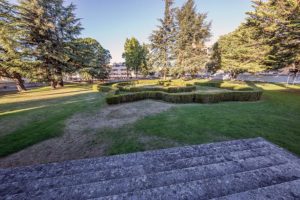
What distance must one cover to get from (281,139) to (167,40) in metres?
29.0

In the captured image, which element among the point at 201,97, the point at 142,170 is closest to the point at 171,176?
the point at 142,170

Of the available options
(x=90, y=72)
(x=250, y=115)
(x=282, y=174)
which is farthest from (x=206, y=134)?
(x=90, y=72)

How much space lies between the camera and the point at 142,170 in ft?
8.07

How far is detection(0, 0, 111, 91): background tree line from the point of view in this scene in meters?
16.8

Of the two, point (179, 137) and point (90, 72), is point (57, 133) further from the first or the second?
point (90, 72)

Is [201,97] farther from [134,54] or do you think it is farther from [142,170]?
[134,54]

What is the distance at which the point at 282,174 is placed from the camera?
6.93ft

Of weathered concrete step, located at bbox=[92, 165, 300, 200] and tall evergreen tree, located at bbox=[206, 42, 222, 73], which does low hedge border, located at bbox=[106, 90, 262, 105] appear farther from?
tall evergreen tree, located at bbox=[206, 42, 222, 73]

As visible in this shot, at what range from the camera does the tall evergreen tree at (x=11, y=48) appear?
16219 millimetres

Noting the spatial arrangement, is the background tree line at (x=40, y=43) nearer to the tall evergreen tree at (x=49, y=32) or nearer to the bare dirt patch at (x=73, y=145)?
the tall evergreen tree at (x=49, y=32)

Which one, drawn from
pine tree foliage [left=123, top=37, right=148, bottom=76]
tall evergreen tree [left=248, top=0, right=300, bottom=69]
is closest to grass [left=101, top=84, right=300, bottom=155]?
tall evergreen tree [left=248, top=0, right=300, bottom=69]

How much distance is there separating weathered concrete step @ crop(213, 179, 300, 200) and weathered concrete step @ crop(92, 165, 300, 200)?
159 mm

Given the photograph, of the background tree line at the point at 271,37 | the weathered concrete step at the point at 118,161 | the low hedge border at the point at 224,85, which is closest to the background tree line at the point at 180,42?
the low hedge border at the point at 224,85

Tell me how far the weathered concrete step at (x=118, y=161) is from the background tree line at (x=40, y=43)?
836 inches
